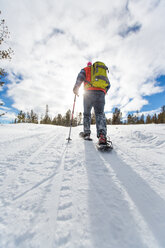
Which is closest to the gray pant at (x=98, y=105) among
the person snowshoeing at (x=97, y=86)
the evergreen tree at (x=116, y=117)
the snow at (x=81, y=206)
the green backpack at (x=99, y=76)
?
the person snowshoeing at (x=97, y=86)

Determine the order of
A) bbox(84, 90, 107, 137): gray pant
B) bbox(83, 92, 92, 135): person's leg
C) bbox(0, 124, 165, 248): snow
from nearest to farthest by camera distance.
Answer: bbox(0, 124, 165, 248): snow → bbox(84, 90, 107, 137): gray pant → bbox(83, 92, 92, 135): person's leg

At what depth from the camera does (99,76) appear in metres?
2.93

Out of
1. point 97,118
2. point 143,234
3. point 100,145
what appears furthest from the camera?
point 97,118

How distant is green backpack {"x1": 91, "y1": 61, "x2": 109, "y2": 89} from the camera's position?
2918mm

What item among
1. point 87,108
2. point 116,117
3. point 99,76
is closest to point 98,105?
point 87,108

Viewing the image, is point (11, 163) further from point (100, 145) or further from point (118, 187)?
point (100, 145)

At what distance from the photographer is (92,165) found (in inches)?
60.6

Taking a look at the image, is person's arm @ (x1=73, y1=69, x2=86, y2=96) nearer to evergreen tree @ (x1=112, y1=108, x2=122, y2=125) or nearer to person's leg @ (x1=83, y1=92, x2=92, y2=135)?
person's leg @ (x1=83, y1=92, x2=92, y2=135)

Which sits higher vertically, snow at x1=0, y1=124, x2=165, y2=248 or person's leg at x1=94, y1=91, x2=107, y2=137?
person's leg at x1=94, y1=91, x2=107, y2=137

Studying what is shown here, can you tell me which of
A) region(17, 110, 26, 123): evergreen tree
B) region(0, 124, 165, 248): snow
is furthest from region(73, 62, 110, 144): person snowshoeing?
region(17, 110, 26, 123): evergreen tree

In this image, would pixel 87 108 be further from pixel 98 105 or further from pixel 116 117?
pixel 116 117

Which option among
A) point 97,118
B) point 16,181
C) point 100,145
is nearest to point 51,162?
point 16,181

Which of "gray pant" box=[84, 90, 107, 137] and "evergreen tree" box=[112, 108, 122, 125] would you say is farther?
"evergreen tree" box=[112, 108, 122, 125]

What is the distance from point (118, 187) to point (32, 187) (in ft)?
2.80
